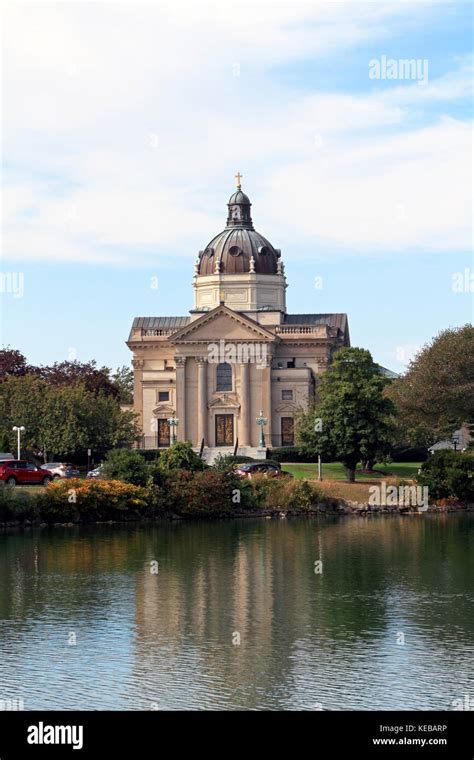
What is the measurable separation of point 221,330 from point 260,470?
26.0 meters

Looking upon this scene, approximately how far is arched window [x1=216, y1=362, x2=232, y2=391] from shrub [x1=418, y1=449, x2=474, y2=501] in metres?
30.5

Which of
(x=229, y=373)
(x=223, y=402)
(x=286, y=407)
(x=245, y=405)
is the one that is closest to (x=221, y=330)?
(x=229, y=373)

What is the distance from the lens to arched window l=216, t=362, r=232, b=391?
103 metres

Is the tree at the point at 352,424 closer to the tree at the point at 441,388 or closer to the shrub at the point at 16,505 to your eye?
the tree at the point at 441,388

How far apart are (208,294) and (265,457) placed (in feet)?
67.3

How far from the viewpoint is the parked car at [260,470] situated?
243 feet

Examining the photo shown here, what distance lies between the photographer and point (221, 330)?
102 metres

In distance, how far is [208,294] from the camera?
110 m

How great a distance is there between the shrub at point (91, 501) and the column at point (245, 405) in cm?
3297

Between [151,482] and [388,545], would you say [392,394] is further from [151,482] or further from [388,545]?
[388,545]

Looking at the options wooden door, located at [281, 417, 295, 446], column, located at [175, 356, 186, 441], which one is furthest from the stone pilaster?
column, located at [175, 356, 186, 441]

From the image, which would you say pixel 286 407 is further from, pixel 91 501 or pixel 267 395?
pixel 91 501

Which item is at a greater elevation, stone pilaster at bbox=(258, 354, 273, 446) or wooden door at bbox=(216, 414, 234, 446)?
stone pilaster at bbox=(258, 354, 273, 446)

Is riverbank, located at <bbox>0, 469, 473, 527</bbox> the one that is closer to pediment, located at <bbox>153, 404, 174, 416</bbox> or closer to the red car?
the red car
